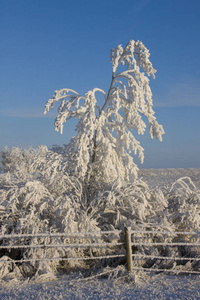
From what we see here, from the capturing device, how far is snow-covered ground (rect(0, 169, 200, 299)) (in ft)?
17.0

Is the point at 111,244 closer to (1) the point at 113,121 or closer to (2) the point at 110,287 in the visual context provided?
(2) the point at 110,287

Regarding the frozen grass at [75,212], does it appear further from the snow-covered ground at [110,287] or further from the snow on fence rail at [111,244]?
the snow-covered ground at [110,287]

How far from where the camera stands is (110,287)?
5.54m

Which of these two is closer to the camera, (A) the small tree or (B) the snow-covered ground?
(B) the snow-covered ground

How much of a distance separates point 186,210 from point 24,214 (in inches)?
172

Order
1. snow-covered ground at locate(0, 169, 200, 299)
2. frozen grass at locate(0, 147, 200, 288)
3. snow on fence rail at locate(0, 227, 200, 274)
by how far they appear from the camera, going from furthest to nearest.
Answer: frozen grass at locate(0, 147, 200, 288) → snow on fence rail at locate(0, 227, 200, 274) → snow-covered ground at locate(0, 169, 200, 299)

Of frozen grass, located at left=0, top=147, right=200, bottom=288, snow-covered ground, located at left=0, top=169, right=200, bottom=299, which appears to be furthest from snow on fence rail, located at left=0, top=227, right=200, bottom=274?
snow-covered ground, located at left=0, top=169, right=200, bottom=299

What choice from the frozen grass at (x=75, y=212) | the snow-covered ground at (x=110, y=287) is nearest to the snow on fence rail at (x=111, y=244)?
the frozen grass at (x=75, y=212)

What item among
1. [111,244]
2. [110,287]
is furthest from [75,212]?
[110,287]

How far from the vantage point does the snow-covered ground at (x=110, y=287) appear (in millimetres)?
5195

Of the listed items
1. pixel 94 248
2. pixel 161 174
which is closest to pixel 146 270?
pixel 94 248

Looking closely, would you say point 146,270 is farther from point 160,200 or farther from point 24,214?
point 24,214

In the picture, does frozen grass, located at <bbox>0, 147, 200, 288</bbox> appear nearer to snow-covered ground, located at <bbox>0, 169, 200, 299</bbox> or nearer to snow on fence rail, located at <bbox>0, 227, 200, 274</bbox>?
snow on fence rail, located at <bbox>0, 227, 200, 274</bbox>

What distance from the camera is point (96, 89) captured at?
358 inches
